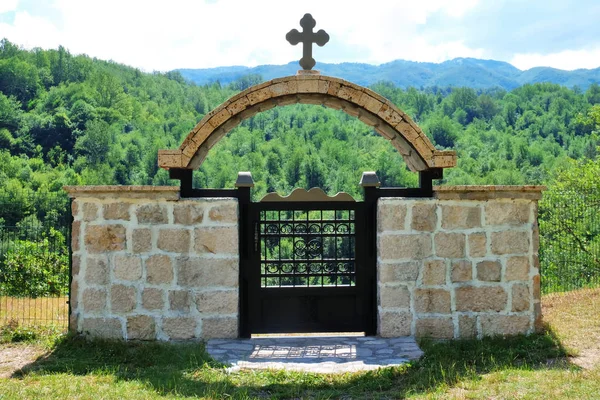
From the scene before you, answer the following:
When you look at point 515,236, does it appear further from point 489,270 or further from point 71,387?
point 71,387

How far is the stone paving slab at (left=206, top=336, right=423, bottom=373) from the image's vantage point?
5.77 m

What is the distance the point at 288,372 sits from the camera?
559cm

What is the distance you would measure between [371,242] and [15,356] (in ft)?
12.4

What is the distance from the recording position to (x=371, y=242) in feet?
21.9

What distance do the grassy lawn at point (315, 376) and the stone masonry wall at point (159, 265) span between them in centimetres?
29

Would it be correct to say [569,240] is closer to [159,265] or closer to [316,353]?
[316,353]

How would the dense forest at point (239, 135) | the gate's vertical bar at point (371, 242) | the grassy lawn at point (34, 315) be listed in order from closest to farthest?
the gate's vertical bar at point (371, 242) < the grassy lawn at point (34, 315) < the dense forest at point (239, 135)

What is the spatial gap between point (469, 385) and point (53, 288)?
32.4 ft

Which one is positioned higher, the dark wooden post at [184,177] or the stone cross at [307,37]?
the stone cross at [307,37]

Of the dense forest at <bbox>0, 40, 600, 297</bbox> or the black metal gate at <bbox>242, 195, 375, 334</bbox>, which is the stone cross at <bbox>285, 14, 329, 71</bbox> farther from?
the dense forest at <bbox>0, 40, 600, 297</bbox>

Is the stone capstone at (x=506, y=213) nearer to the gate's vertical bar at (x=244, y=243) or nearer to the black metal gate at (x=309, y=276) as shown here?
the black metal gate at (x=309, y=276)

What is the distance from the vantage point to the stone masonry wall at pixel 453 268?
655 centimetres

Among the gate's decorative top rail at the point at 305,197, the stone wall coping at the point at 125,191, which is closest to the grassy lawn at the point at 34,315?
the stone wall coping at the point at 125,191

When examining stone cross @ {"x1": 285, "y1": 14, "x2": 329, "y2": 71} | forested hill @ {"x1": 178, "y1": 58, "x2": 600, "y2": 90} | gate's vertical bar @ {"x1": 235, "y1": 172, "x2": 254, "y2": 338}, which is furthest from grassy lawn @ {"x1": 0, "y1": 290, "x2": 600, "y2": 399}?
forested hill @ {"x1": 178, "y1": 58, "x2": 600, "y2": 90}
